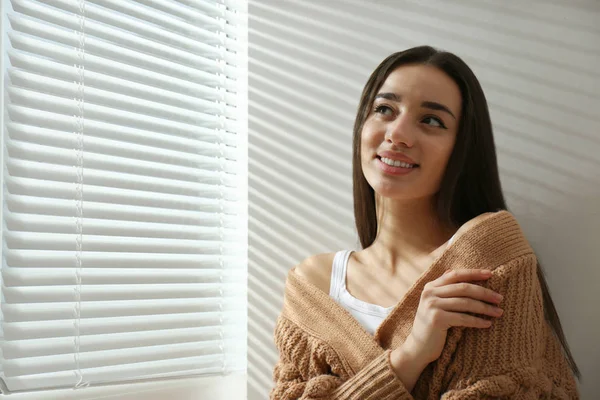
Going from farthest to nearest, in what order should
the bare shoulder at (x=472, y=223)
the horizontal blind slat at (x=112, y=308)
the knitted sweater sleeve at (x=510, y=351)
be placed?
the horizontal blind slat at (x=112, y=308) < the bare shoulder at (x=472, y=223) < the knitted sweater sleeve at (x=510, y=351)

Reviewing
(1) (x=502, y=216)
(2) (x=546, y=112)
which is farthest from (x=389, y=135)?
(2) (x=546, y=112)

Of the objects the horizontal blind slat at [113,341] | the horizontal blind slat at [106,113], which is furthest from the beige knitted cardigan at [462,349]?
the horizontal blind slat at [106,113]

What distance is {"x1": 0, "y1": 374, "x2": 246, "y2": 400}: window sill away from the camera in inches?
56.2

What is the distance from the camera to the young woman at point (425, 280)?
46.2 inches

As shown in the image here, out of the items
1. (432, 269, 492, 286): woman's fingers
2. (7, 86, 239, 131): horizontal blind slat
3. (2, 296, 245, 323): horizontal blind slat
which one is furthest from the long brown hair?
(2, 296, 245, 323): horizontal blind slat

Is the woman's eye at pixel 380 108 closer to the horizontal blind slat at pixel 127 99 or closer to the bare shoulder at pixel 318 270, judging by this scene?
the bare shoulder at pixel 318 270

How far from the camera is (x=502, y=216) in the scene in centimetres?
126

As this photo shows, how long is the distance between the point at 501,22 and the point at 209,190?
2.81 ft

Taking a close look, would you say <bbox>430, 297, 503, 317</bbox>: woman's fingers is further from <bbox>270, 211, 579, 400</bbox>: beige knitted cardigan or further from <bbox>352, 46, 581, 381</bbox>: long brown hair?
<bbox>352, 46, 581, 381</bbox>: long brown hair

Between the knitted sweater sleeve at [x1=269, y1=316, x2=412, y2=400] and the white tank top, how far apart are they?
0.10 metres

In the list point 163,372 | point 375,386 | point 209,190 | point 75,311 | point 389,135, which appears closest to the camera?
point 375,386

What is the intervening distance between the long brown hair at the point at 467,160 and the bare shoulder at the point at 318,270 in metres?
0.28

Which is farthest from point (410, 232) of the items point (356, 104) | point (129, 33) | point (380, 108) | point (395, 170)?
point (129, 33)

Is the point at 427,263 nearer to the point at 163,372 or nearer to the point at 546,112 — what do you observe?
the point at 546,112
